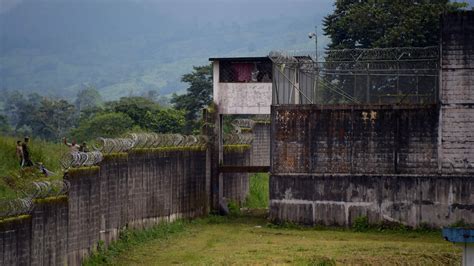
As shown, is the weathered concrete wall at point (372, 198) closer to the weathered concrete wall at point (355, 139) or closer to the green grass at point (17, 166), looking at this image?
the weathered concrete wall at point (355, 139)

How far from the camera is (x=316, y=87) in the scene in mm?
47250

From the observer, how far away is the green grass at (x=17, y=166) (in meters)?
30.7

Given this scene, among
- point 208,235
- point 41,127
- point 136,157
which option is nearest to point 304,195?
point 208,235

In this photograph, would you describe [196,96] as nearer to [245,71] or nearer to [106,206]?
[245,71]

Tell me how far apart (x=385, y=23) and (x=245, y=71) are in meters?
19.7

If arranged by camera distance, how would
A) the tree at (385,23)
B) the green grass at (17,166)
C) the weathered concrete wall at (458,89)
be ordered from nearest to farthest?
the green grass at (17,166)
the weathered concrete wall at (458,89)
the tree at (385,23)

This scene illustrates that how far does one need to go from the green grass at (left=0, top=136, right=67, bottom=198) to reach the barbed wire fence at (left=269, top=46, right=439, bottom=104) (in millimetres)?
10013

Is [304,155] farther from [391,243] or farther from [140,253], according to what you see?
[140,253]

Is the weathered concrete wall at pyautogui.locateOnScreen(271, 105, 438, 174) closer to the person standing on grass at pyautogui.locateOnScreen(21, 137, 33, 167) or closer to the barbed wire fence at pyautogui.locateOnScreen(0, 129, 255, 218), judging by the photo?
the barbed wire fence at pyautogui.locateOnScreen(0, 129, 255, 218)

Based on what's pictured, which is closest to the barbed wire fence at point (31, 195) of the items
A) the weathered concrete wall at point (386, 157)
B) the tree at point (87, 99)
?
the weathered concrete wall at point (386, 157)

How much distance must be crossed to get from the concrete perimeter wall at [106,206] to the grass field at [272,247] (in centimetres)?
71

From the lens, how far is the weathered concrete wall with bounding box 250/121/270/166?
59.2 meters

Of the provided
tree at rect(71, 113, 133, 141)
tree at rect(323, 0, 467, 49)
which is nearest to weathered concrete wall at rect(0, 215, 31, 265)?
tree at rect(323, 0, 467, 49)

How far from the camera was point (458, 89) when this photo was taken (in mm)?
43438
